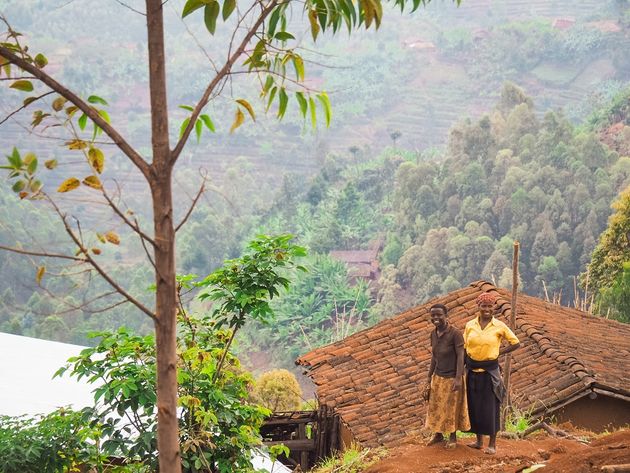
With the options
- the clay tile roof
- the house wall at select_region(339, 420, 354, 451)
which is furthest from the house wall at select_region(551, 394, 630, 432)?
the house wall at select_region(339, 420, 354, 451)

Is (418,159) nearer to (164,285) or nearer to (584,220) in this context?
(584,220)

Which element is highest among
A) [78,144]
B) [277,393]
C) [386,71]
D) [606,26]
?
[606,26]

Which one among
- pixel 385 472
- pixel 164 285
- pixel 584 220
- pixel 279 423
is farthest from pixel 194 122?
pixel 584 220

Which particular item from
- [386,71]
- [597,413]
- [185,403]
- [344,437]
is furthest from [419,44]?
[185,403]

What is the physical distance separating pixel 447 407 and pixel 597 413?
449 centimetres

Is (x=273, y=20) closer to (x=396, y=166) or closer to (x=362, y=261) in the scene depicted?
(x=362, y=261)

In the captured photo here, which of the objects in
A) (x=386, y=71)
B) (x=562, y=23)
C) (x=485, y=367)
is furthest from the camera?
(x=386, y=71)

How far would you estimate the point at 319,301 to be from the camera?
57094 millimetres

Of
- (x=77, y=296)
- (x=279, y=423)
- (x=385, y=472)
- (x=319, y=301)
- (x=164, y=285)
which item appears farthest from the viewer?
(x=77, y=296)

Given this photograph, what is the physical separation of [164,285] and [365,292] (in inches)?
2098

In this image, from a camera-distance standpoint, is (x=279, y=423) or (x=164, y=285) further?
(x=279, y=423)

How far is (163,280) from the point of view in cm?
295

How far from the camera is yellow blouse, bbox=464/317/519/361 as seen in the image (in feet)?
19.8

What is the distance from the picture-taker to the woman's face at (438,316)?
599cm
